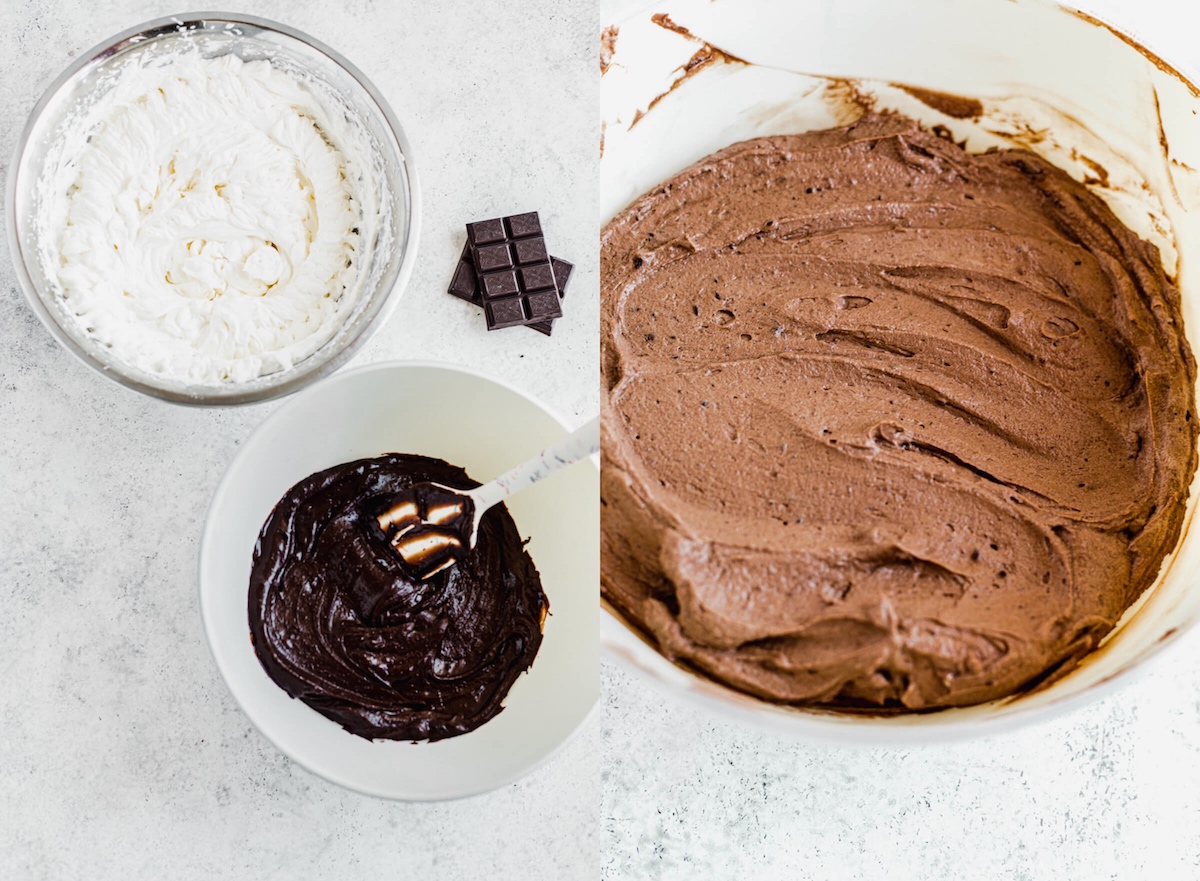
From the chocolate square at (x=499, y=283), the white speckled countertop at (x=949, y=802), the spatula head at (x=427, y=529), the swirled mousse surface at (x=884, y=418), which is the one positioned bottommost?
the white speckled countertop at (x=949, y=802)

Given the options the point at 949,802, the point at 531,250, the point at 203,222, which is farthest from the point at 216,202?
the point at 949,802

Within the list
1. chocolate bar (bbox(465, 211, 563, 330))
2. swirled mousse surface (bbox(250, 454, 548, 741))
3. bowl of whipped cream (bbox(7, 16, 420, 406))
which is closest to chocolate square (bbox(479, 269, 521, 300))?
chocolate bar (bbox(465, 211, 563, 330))

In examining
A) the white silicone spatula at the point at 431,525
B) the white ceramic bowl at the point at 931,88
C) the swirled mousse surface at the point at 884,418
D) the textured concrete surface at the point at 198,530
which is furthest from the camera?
the textured concrete surface at the point at 198,530

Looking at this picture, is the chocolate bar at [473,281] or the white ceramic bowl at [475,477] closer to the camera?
the white ceramic bowl at [475,477]

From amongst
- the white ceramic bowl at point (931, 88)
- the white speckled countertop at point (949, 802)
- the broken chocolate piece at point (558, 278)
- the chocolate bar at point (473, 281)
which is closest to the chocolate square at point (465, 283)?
the chocolate bar at point (473, 281)

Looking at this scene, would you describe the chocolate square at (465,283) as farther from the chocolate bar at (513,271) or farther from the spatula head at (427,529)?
the spatula head at (427,529)

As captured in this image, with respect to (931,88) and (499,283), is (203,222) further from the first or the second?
(931,88)
